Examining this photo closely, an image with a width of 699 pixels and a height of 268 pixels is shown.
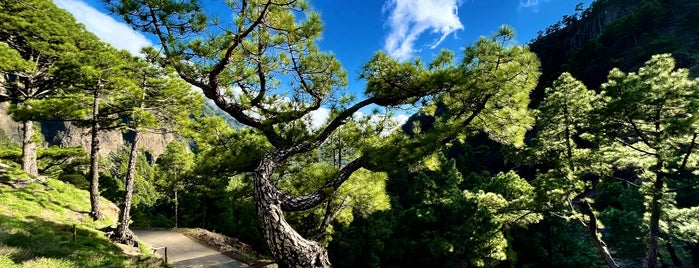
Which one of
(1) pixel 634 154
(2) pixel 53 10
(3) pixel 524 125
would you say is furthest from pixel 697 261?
(2) pixel 53 10

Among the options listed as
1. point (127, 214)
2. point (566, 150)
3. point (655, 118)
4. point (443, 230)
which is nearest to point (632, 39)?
point (443, 230)

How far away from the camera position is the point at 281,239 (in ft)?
13.2

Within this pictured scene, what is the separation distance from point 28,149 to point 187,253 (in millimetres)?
8247

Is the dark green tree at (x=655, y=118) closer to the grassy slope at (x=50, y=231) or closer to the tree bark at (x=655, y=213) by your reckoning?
the tree bark at (x=655, y=213)

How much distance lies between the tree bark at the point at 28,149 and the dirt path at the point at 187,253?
19.1 feet

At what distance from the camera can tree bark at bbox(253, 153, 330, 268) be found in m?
3.98

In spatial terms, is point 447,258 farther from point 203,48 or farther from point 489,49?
point 203,48

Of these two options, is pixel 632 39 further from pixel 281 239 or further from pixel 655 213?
pixel 281 239

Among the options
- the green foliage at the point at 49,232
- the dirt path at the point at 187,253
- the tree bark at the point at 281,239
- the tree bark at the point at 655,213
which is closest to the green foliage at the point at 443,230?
the tree bark at the point at 655,213

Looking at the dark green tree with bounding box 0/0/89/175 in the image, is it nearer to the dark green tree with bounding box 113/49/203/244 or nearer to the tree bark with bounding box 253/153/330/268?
the dark green tree with bounding box 113/49/203/244

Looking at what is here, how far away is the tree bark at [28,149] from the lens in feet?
41.3

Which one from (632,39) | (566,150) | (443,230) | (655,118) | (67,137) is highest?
(632,39)

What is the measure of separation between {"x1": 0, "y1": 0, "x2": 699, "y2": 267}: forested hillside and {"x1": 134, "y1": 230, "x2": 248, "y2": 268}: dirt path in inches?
102

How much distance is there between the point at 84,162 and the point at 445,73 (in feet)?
65.6
